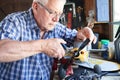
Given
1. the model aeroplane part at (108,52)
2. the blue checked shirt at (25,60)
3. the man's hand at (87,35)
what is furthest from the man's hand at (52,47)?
the model aeroplane part at (108,52)

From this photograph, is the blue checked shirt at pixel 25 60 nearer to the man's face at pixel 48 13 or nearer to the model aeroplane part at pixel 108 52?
the man's face at pixel 48 13

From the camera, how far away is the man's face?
1.37m

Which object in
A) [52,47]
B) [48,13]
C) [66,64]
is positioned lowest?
[66,64]

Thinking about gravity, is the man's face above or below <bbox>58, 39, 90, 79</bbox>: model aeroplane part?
above

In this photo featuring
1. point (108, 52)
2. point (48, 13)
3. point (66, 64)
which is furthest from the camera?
point (108, 52)

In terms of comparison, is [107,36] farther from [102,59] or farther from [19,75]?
[19,75]

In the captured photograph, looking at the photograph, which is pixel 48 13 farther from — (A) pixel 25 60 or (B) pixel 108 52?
(B) pixel 108 52

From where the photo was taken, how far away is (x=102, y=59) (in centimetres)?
184

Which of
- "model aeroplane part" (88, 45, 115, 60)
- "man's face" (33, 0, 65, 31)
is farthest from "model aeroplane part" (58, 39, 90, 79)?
"model aeroplane part" (88, 45, 115, 60)

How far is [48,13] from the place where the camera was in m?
1.37

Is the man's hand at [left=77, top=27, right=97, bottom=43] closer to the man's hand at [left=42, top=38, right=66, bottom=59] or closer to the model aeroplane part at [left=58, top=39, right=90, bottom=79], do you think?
the model aeroplane part at [left=58, top=39, right=90, bottom=79]

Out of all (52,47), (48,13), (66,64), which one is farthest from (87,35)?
(52,47)

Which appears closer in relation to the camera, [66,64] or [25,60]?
[25,60]

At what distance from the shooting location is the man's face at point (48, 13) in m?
1.37
